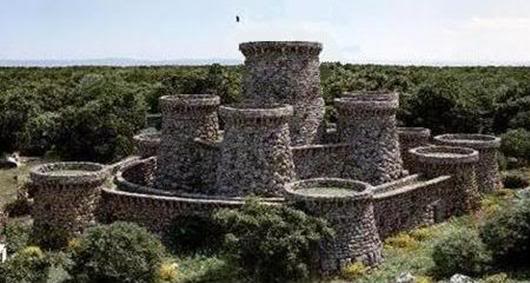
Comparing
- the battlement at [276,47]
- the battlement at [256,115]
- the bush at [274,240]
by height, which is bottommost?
the bush at [274,240]

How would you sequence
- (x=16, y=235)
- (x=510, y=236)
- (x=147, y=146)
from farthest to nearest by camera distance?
(x=147, y=146) → (x=16, y=235) → (x=510, y=236)

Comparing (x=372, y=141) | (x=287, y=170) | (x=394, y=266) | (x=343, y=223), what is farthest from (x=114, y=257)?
(x=372, y=141)

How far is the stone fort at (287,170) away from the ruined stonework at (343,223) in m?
0.05

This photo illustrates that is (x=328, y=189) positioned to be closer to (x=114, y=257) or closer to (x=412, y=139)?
(x=114, y=257)

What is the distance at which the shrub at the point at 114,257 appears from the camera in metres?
35.6

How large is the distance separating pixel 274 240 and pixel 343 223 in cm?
407

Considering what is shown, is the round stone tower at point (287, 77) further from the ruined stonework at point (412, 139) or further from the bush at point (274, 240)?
the bush at point (274, 240)

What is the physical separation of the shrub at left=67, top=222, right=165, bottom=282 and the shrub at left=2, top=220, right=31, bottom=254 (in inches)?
275

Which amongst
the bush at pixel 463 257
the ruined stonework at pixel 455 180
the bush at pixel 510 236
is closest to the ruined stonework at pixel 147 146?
the ruined stonework at pixel 455 180

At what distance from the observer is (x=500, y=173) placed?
2309 inches

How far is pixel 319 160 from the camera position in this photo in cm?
4769

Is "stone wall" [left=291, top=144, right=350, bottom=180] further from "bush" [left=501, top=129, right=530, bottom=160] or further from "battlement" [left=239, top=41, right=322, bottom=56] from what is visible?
"bush" [left=501, top=129, right=530, bottom=160]

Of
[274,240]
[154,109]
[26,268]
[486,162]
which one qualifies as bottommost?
[26,268]

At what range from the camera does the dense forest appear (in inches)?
2783
